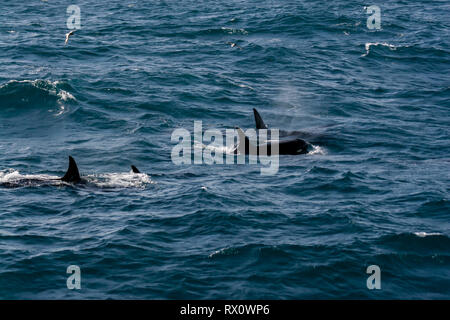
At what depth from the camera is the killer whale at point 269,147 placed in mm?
33209

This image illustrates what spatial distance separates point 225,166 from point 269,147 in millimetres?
3256

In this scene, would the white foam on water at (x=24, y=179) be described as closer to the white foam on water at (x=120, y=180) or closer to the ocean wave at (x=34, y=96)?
the white foam on water at (x=120, y=180)

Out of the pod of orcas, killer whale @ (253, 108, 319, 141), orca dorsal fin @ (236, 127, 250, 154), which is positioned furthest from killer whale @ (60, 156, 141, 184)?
killer whale @ (253, 108, 319, 141)

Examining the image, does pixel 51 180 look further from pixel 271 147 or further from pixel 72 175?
pixel 271 147

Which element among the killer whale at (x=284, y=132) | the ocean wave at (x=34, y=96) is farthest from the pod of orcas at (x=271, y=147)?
the ocean wave at (x=34, y=96)

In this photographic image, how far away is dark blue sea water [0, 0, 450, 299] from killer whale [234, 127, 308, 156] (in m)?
0.81

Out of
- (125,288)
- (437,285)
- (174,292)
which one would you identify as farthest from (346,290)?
(125,288)

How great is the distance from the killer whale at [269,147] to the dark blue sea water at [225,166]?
0.81 m

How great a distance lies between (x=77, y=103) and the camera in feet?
130

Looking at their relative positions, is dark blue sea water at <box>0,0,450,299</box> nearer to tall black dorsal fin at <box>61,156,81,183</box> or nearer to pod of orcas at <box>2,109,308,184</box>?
tall black dorsal fin at <box>61,156,81,183</box>

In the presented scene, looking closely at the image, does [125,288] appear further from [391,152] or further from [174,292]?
[391,152]

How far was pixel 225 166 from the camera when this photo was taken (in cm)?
3145

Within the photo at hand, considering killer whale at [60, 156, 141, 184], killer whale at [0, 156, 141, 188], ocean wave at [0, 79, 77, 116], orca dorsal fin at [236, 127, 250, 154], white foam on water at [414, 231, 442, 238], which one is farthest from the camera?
ocean wave at [0, 79, 77, 116]

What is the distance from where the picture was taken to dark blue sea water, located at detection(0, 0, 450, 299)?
67.5 feet
